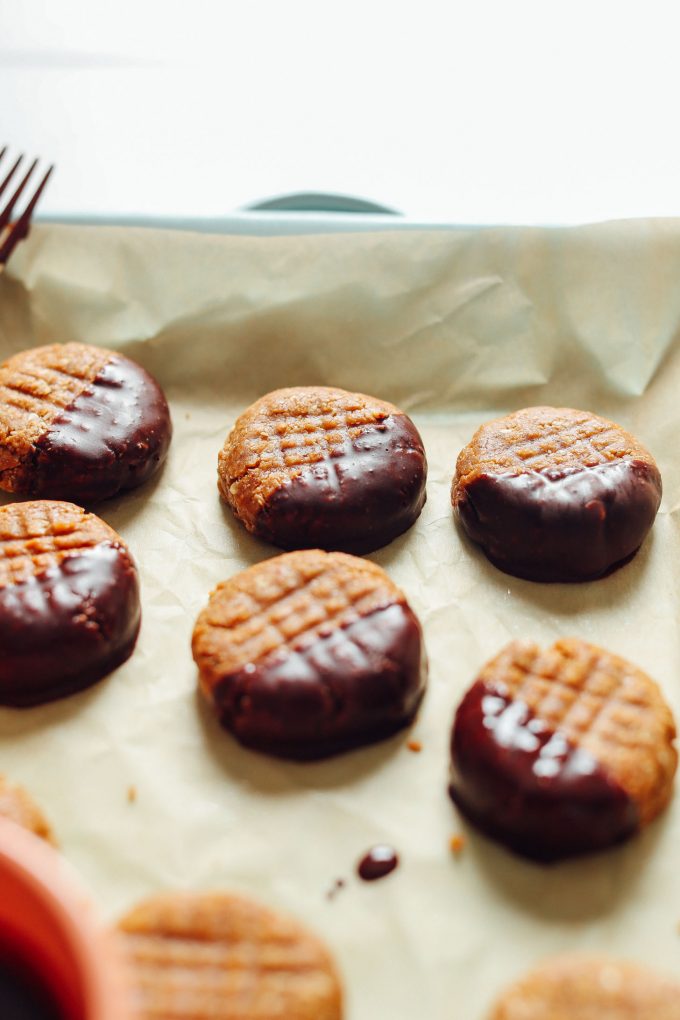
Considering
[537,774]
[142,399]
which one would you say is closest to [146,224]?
[142,399]

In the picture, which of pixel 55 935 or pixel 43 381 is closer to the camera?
pixel 55 935

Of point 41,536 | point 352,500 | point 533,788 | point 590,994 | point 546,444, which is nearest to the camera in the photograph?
point 590,994

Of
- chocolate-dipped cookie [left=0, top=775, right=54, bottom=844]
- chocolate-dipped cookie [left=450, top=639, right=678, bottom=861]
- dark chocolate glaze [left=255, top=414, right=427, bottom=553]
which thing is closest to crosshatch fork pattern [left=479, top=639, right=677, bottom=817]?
chocolate-dipped cookie [left=450, top=639, right=678, bottom=861]

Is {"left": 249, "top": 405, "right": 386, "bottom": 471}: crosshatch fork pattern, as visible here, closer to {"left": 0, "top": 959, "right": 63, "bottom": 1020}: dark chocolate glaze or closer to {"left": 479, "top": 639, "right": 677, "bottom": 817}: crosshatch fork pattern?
{"left": 479, "top": 639, "right": 677, "bottom": 817}: crosshatch fork pattern

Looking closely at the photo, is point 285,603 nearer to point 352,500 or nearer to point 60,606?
point 352,500

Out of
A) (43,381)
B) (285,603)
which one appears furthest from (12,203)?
(285,603)

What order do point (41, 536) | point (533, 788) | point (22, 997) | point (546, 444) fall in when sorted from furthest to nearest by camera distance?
1. point (546, 444)
2. point (41, 536)
3. point (533, 788)
4. point (22, 997)

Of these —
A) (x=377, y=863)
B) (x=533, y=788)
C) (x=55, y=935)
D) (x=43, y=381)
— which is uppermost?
(x=55, y=935)
